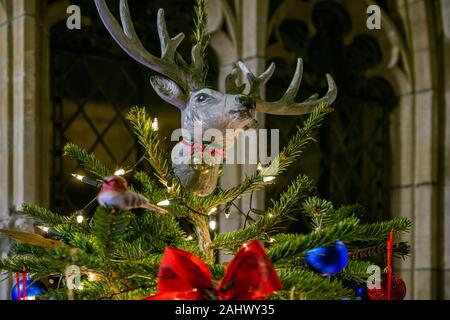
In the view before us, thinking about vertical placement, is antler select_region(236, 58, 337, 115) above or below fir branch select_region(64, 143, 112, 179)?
above

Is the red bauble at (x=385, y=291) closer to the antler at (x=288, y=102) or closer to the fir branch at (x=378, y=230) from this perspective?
the fir branch at (x=378, y=230)

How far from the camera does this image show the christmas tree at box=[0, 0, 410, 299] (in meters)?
0.62

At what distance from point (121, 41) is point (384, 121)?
2086mm

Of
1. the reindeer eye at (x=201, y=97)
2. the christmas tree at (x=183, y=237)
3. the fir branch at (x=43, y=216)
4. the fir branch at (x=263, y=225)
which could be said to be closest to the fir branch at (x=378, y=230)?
the christmas tree at (x=183, y=237)

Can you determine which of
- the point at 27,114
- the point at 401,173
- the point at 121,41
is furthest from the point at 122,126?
the point at 121,41

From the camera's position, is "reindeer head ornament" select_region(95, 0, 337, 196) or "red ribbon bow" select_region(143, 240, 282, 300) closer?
"red ribbon bow" select_region(143, 240, 282, 300)

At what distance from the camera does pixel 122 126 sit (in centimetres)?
224

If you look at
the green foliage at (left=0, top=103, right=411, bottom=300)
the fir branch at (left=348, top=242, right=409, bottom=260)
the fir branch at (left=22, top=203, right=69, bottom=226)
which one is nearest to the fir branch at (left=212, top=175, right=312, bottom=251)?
the green foliage at (left=0, top=103, right=411, bottom=300)

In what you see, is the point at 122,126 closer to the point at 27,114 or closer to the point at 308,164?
the point at 27,114

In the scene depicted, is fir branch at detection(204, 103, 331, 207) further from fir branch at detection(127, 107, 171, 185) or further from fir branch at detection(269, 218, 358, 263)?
fir branch at detection(269, 218, 358, 263)

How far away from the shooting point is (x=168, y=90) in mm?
836

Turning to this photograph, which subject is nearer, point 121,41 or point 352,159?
point 121,41

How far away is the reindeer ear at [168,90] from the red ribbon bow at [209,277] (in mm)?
284

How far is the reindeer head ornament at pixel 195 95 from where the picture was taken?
0.81 m
